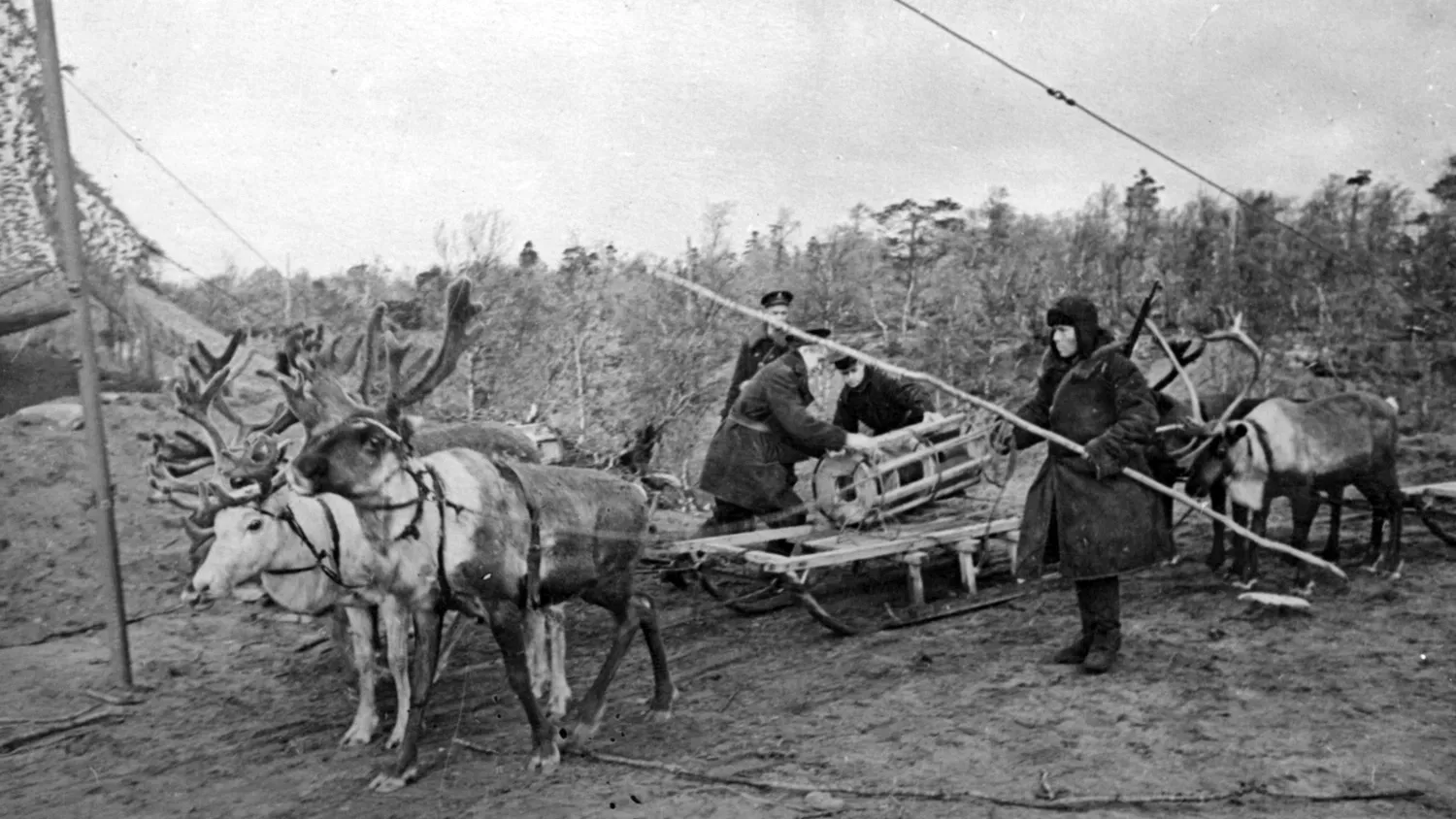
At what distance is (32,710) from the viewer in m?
6.05

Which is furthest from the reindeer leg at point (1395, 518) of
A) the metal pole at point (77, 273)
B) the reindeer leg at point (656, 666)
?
the metal pole at point (77, 273)

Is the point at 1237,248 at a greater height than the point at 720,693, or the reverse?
the point at 1237,248

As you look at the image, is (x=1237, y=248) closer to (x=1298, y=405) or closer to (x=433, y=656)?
(x=1298, y=405)

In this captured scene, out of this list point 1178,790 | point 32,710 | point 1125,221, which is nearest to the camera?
point 1178,790

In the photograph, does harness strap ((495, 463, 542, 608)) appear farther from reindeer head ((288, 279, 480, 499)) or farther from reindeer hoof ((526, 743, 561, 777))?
reindeer hoof ((526, 743, 561, 777))

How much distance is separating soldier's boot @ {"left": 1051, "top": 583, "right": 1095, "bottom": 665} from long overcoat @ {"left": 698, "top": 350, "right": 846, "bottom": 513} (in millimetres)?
1897

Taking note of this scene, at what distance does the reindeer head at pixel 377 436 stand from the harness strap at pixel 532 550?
1.66 feet

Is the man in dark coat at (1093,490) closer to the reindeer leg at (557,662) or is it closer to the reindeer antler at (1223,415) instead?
the reindeer antler at (1223,415)

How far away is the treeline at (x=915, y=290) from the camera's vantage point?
839 cm

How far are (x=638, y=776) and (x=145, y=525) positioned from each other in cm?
637

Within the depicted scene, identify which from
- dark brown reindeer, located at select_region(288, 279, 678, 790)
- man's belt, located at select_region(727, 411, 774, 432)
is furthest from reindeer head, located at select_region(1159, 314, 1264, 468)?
dark brown reindeer, located at select_region(288, 279, 678, 790)

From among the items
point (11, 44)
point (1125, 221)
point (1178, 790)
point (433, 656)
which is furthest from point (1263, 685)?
point (11, 44)

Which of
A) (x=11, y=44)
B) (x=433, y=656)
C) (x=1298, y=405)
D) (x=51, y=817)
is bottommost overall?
(x=51, y=817)

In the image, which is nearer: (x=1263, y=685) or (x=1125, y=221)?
(x=1263, y=685)
